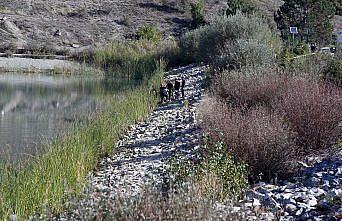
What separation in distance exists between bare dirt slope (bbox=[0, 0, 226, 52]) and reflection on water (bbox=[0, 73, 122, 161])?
16852 millimetres

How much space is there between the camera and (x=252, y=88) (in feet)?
45.4

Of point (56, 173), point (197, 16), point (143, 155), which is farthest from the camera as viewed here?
point (197, 16)

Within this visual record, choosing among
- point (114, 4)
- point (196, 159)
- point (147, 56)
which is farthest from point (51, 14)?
point (196, 159)

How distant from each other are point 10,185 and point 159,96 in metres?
15.0

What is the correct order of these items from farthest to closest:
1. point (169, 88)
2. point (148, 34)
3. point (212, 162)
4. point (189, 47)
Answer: point (148, 34) < point (189, 47) < point (169, 88) < point (212, 162)

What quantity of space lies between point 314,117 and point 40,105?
1690 centimetres

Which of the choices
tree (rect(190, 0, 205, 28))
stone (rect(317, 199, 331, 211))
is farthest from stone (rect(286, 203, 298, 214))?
tree (rect(190, 0, 205, 28))

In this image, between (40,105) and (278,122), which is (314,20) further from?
(278,122)

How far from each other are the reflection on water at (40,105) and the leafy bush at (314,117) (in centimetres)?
544

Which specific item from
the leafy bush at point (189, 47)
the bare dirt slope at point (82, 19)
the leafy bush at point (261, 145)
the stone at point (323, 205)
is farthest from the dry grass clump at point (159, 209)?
the bare dirt slope at point (82, 19)

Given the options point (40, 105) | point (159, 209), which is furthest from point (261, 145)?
point (40, 105)

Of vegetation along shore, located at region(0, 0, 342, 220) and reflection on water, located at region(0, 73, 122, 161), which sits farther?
reflection on water, located at region(0, 73, 122, 161)

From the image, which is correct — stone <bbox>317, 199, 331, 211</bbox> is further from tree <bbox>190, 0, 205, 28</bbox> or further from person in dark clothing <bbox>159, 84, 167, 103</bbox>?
tree <bbox>190, 0, 205, 28</bbox>

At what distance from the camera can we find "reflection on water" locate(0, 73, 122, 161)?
644 inches
